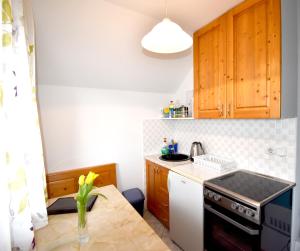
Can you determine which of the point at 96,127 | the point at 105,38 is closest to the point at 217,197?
the point at 96,127

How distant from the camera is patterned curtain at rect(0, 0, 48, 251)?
0.62 metres

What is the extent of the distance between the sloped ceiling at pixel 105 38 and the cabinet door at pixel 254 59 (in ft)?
0.65

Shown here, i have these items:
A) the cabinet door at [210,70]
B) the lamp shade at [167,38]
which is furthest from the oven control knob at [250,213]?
the lamp shade at [167,38]

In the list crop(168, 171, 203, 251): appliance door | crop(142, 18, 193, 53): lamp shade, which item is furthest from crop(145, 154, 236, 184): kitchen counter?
crop(142, 18, 193, 53): lamp shade

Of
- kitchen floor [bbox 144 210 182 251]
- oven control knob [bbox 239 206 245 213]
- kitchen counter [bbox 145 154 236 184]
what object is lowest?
kitchen floor [bbox 144 210 182 251]

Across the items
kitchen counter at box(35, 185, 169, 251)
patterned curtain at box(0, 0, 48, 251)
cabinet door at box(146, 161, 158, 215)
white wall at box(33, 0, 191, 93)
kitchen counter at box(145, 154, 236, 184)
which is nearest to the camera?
patterned curtain at box(0, 0, 48, 251)

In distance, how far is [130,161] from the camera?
251 cm

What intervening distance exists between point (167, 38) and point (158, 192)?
73.9 inches

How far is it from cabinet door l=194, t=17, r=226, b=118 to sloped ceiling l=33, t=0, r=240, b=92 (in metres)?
0.14

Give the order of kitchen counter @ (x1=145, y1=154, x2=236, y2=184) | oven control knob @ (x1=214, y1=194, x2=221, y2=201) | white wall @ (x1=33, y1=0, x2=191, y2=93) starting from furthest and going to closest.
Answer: kitchen counter @ (x1=145, y1=154, x2=236, y2=184)
white wall @ (x1=33, y1=0, x2=191, y2=93)
oven control knob @ (x1=214, y1=194, x2=221, y2=201)

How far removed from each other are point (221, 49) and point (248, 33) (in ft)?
0.82

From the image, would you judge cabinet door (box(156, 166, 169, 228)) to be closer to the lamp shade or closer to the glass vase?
the glass vase

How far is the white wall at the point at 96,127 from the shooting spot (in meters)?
1.99

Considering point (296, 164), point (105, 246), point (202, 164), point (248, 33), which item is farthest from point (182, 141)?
point (105, 246)
